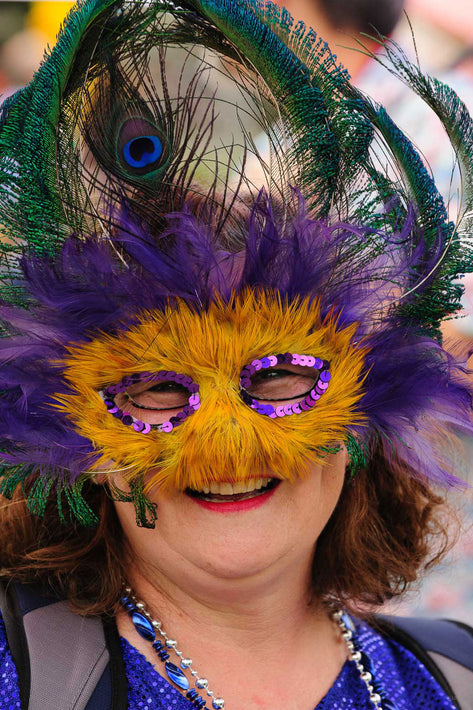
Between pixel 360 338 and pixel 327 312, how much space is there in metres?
0.10

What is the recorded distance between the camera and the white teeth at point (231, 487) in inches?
61.5

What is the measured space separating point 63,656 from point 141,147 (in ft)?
3.26

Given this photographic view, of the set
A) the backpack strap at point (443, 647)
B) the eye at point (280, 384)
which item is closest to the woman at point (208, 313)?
the eye at point (280, 384)

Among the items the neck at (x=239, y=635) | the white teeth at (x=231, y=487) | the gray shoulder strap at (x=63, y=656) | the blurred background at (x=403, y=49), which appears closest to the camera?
the gray shoulder strap at (x=63, y=656)

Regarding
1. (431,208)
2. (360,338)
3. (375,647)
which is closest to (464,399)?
(360,338)

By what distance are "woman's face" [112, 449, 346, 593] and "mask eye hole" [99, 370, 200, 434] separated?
153 millimetres

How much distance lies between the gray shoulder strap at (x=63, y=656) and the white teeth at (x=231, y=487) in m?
0.37

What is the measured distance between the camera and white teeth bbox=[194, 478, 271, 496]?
1.56 meters

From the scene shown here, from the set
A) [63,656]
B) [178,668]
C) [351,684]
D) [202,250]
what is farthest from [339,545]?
[202,250]

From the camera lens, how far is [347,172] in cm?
163

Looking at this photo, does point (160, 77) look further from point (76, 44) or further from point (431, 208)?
point (431, 208)

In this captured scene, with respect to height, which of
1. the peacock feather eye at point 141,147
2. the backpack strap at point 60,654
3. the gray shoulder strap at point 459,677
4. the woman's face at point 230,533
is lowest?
the backpack strap at point 60,654

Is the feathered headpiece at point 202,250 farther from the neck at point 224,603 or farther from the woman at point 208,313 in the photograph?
the neck at point 224,603

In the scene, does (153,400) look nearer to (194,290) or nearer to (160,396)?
(160,396)
